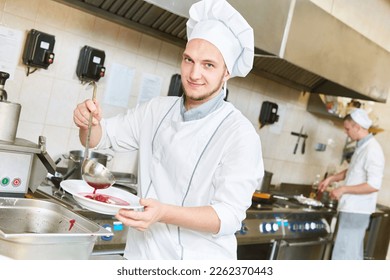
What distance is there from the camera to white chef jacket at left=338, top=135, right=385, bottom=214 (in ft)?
11.1

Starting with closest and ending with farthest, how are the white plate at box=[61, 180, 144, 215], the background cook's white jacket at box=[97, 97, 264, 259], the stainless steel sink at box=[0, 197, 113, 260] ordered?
the stainless steel sink at box=[0, 197, 113, 260] < the white plate at box=[61, 180, 144, 215] < the background cook's white jacket at box=[97, 97, 264, 259]

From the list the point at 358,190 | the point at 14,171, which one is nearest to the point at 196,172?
the point at 14,171

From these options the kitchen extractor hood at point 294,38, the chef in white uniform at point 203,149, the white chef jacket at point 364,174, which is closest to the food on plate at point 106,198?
the chef in white uniform at point 203,149

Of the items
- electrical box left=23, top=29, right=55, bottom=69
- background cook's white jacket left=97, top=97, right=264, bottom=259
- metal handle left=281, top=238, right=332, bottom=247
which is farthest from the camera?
metal handle left=281, top=238, right=332, bottom=247

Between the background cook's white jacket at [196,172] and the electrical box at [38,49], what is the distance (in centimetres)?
64

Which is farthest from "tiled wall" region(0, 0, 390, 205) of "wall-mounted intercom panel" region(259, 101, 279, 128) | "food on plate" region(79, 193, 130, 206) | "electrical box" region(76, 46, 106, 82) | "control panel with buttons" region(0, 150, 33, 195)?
"food on plate" region(79, 193, 130, 206)

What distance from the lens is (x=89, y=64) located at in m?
2.23

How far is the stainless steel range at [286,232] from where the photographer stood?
2.64 metres

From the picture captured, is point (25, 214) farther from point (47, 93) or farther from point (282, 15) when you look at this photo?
point (282, 15)

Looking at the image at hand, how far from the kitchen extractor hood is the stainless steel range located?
85 cm

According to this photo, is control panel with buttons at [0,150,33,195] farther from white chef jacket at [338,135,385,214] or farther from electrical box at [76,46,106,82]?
white chef jacket at [338,135,385,214]

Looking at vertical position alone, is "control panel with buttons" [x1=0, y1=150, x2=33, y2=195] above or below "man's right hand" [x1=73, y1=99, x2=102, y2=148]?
below

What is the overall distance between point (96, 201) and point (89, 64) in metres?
1.20

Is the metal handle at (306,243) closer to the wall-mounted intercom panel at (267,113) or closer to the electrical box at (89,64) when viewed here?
the wall-mounted intercom panel at (267,113)
